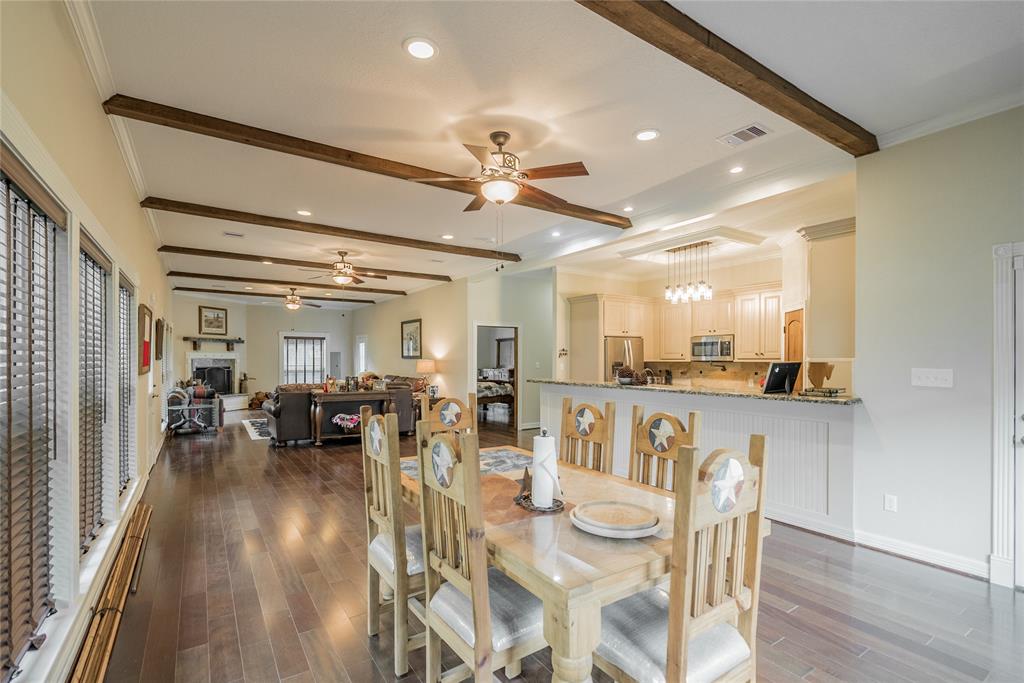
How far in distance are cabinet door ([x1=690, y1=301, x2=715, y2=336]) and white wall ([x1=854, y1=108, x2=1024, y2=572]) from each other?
3716 mm

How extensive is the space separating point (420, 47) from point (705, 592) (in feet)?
8.41

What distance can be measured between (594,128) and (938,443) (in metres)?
2.98

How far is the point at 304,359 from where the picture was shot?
1394cm

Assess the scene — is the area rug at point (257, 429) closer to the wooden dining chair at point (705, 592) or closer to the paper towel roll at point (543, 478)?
the paper towel roll at point (543, 478)

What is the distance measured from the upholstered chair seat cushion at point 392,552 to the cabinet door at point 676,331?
6122 millimetres

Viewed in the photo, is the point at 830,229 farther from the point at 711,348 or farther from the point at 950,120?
the point at 711,348

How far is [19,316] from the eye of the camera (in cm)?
168

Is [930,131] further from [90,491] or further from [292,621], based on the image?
[90,491]

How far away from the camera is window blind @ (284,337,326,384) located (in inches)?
537

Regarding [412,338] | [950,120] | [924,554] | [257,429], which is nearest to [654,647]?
[924,554]

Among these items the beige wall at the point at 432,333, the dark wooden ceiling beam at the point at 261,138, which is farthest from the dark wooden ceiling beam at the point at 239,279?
the dark wooden ceiling beam at the point at 261,138

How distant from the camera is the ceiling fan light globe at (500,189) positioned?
3.16 m

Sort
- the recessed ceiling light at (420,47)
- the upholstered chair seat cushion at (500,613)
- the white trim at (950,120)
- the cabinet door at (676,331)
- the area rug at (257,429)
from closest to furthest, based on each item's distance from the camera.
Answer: the upholstered chair seat cushion at (500,613), the recessed ceiling light at (420,47), the white trim at (950,120), the cabinet door at (676,331), the area rug at (257,429)

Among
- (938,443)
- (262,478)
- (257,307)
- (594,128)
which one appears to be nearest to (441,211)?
(594,128)
